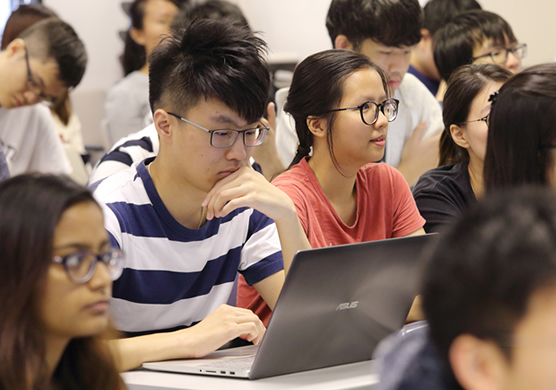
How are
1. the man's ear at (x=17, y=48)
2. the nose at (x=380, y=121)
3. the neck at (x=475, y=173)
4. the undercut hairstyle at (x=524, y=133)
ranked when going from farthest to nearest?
the man's ear at (x=17, y=48) → the neck at (x=475, y=173) → the nose at (x=380, y=121) → the undercut hairstyle at (x=524, y=133)

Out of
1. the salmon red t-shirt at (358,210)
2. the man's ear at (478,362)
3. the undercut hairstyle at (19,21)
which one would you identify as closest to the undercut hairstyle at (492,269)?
the man's ear at (478,362)

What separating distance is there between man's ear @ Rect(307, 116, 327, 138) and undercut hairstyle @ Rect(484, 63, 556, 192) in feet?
1.64

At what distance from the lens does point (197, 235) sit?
1.42 metres

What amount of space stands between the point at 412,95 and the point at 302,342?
1.63m

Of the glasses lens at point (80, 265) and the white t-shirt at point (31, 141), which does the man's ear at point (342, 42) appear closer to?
the white t-shirt at point (31, 141)

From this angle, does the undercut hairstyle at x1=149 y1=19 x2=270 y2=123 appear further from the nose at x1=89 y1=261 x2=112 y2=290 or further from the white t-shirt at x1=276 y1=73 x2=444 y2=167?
the white t-shirt at x1=276 y1=73 x2=444 y2=167

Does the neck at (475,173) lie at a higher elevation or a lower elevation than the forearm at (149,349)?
lower

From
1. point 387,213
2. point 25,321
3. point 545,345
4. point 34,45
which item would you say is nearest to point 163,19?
point 34,45

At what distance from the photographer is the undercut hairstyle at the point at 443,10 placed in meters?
3.18

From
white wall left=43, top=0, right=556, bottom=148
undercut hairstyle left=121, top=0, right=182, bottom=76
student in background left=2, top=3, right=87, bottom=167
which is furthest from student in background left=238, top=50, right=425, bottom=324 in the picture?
white wall left=43, top=0, right=556, bottom=148

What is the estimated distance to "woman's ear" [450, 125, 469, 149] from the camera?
1.90 m

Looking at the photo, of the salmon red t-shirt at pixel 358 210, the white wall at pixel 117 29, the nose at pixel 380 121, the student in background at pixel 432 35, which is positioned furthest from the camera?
the white wall at pixel 117 29

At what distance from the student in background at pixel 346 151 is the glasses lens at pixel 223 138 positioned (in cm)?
33

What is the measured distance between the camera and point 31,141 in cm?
261
